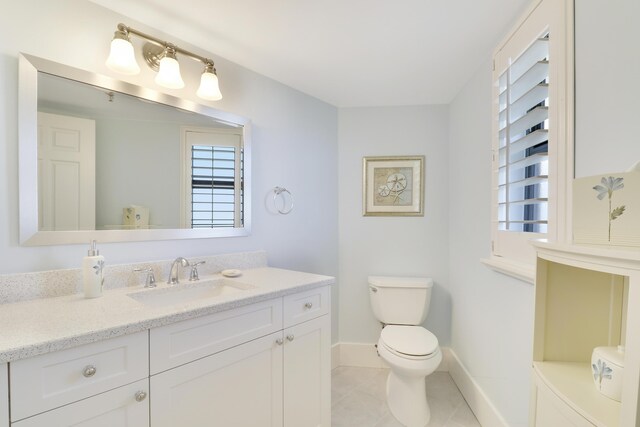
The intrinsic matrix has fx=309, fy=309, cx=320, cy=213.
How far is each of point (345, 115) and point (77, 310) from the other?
7.42ft

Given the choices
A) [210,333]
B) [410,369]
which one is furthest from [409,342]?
[210,333]

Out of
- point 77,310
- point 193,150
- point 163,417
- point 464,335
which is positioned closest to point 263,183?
point 193,150

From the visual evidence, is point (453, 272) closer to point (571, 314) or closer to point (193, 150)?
point (571, 314)

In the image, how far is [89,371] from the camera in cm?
85

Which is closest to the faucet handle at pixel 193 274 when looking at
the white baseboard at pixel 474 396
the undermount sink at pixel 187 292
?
the undermount sink at pixel 187 292

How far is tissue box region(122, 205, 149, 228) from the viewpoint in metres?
1.46

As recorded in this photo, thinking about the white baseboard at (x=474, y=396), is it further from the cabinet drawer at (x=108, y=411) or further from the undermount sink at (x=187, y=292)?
the cabinet drawer at (x=108, y=411)

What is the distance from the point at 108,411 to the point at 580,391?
4.08 feet

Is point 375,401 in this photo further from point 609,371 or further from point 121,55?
point 121,55

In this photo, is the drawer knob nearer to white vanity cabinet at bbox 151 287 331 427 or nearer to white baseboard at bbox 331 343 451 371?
white vanity cabinet at bbox 151 287 331 427

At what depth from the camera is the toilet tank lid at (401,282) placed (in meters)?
2.37

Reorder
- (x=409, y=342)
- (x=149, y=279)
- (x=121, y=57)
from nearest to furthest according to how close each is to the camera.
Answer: (x=121, y=57) → (x=149, y=279) → (x=409, y=342)

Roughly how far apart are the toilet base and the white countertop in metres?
1.12

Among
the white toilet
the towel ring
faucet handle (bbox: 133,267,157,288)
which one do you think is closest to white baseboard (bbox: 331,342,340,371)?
the white toilet
